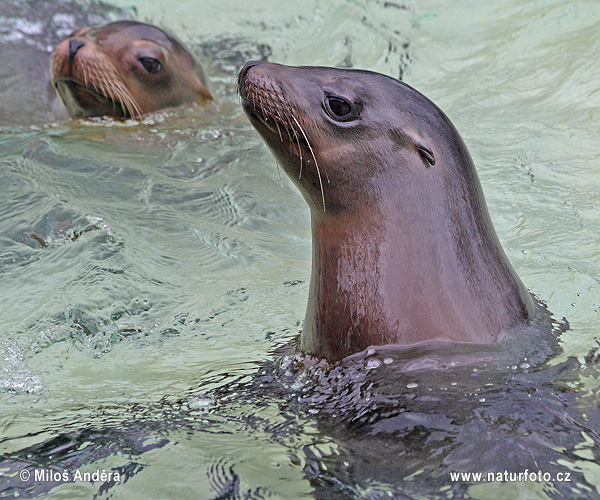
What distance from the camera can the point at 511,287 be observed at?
3139 mm

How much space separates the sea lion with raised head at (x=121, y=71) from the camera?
609cm

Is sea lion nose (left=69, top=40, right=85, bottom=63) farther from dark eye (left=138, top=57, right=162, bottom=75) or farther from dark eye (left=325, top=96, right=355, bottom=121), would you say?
dark eye (left=325, top=96, right=355, bottom=121)

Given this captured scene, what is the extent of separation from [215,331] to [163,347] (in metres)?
0.25

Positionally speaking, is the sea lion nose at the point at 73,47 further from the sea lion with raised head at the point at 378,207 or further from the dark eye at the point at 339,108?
the dark eye at the point at 339,108

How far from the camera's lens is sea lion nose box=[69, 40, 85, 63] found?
6051 millimetres

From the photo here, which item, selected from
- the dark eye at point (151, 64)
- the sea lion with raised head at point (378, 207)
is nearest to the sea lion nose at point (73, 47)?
the dark eye at point (151, 64)

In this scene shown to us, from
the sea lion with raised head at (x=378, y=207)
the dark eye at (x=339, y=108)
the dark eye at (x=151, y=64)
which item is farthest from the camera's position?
the dark eye at (x=151, y=64)

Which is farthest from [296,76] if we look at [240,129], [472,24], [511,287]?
[472,24]

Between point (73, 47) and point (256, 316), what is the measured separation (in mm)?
3093

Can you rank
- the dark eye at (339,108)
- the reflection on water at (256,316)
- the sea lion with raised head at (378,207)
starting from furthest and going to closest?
the dark eye at (339,108) < the sea lion with raised head at (378,207) < the reflection on water at (256,316)

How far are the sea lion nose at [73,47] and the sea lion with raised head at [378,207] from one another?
3.30 m

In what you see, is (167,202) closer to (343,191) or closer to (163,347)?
(163,347)

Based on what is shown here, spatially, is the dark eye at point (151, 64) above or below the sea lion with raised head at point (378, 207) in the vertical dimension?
above

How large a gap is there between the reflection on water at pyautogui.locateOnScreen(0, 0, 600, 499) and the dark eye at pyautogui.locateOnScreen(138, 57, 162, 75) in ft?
1.16
